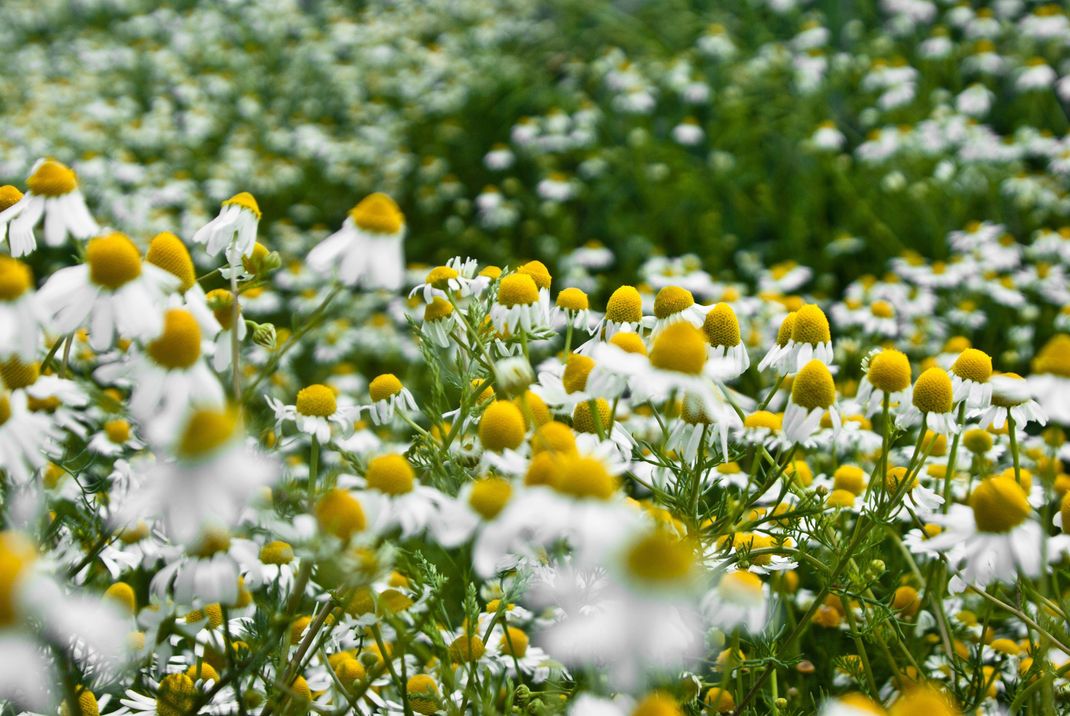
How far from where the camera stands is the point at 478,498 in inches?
40.8

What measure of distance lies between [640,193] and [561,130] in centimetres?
53

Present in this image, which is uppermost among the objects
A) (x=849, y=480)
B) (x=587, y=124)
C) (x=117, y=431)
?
(x=849, y=480)

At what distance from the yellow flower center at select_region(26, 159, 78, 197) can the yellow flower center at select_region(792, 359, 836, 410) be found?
1.01 metres

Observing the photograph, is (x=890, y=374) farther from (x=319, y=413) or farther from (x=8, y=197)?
(x=8, y=197)

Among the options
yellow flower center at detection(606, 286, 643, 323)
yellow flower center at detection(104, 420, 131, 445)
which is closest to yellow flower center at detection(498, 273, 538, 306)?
yellow flower center at detection(606, 286, 643, 323)

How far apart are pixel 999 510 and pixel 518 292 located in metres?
0.69

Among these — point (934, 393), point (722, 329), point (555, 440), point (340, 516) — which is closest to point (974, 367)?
point (934, 393)

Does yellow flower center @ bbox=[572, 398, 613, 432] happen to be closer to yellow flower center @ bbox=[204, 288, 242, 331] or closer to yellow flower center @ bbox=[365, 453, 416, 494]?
yellow flower center @ bbox=[365, 453, 416, 494]

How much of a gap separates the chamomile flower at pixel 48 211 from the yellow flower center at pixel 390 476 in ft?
1.70

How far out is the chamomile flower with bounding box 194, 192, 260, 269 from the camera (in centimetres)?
134

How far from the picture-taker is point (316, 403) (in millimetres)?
1533

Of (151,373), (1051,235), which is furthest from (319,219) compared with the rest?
(151,373)

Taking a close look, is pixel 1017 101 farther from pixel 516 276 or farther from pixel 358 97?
pixel 516 276

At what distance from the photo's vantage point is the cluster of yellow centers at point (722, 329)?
1473mm
